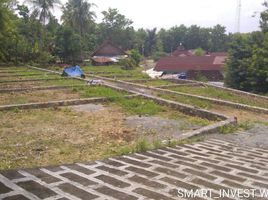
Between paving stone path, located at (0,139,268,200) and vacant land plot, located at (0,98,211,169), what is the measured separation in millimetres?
1077

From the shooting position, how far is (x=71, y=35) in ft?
117

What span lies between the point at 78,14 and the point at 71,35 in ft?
29.7

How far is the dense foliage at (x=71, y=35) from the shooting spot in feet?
95.0

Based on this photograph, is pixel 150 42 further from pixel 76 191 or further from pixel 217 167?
pixel 76 191

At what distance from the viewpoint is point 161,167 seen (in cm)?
488

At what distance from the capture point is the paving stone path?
3766 mm

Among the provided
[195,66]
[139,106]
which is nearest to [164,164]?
[139,106]

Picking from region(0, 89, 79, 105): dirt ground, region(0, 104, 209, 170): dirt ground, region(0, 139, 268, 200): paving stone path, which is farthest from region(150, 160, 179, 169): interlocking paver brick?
region(0, 89, 79, 105): dirt ground

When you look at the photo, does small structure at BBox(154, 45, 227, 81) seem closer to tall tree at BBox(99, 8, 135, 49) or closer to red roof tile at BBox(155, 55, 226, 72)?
red roof tile at BBox(155, 55, 226, 72)

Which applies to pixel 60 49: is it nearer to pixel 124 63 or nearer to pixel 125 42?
pixel 124 63

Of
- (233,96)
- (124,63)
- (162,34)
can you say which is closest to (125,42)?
(162,34)

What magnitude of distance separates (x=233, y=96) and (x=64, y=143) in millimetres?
12174

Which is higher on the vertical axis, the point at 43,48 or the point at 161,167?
the point at 43,48

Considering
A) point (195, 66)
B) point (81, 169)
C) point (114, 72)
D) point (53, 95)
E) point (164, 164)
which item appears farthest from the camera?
point (195, 66)
